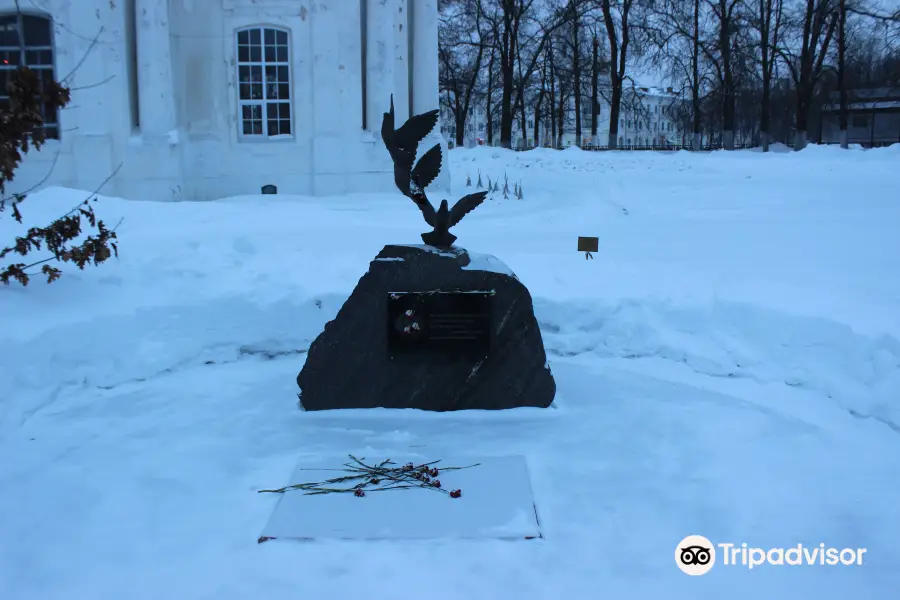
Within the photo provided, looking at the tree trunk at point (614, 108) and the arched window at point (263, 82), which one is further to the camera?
the tree trunk at point (614, 108)

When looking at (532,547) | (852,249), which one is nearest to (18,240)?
(532,547)

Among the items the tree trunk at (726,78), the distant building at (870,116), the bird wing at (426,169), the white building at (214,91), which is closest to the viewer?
the bird wing at (426,169)

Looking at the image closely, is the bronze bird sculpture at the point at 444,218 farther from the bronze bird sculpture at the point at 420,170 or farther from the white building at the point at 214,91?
the white building at the point at 214,91

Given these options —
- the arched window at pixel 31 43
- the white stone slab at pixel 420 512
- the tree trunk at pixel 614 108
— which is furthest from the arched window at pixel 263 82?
the tree trunk at pixel 614 108

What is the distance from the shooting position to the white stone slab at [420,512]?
161 inches

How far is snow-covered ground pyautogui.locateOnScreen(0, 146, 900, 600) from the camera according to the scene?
3.77 metres

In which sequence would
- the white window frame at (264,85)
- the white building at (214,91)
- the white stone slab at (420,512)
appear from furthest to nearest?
the white window frame at (264,85) → the white building at (214,91) → the white stone slab at (420,512)

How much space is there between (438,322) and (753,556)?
2758 mm

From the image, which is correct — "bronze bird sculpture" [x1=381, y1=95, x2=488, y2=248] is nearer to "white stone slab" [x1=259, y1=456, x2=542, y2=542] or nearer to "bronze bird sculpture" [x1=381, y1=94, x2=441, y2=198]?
"bronze bird sculpture" [x1=381, y1=94, x2=441, y2=198]

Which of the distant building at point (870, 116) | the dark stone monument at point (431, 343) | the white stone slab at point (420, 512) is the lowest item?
the white stone slab at point (420, 512)

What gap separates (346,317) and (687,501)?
2.75 m

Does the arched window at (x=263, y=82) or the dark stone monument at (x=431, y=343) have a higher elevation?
the arched window at (x=263, y=82)

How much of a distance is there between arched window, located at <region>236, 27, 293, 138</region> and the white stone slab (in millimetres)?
12594

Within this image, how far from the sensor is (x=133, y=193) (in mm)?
14969
